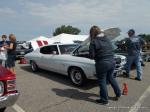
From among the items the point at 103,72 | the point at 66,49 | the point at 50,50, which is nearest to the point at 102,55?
the point at 103,72

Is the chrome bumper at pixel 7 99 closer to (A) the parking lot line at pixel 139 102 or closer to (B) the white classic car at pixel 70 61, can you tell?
(A) the parking lot line at pixel 139 102

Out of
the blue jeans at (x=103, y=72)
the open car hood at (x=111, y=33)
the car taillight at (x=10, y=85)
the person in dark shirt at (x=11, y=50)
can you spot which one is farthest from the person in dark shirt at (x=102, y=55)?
the person in dark shirt at (x=11, y=50)

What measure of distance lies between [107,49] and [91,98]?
1416 millimetres

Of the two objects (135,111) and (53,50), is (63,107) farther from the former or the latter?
(53,50)

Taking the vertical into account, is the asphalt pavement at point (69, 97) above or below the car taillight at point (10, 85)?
below

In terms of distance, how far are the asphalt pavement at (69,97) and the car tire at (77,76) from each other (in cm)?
18

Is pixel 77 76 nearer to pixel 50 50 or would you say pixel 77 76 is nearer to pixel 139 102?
pixel 50 50

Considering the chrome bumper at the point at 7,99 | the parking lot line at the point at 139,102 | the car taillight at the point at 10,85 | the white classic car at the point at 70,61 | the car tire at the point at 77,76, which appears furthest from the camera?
the car tire at the point at 77,76

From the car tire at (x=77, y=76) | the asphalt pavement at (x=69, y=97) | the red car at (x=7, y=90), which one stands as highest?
the red car at (x=7, y=90)

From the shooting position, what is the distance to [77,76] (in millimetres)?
6875

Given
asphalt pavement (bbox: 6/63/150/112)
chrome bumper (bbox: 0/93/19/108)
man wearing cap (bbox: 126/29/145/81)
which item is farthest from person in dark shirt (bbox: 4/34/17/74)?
man wearing cap (bbox: 126/29/145/81)

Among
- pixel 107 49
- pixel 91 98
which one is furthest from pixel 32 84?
pixel 107 49

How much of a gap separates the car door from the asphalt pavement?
61cm

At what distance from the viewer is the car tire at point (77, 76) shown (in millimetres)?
6608
